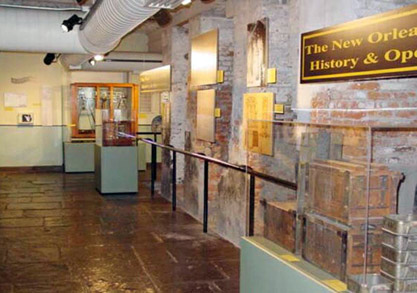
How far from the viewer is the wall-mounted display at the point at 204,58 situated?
258 inches

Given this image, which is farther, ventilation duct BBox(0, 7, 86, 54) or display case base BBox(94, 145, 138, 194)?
display case base BBox(94, 145, 138, 194)

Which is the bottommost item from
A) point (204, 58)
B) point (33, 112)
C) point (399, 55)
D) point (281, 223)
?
point (281, 223)

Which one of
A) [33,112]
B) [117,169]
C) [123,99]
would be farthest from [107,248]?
[123,99]

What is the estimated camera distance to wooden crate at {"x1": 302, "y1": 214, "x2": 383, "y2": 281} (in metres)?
2.33

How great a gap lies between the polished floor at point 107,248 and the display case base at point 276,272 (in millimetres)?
1410

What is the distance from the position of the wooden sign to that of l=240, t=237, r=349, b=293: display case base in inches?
52.5

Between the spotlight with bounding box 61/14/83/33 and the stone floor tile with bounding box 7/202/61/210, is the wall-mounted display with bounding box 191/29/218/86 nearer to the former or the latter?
the spotlight with bounding box 61/14/83/33

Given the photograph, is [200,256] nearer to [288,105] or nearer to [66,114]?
[288,105]

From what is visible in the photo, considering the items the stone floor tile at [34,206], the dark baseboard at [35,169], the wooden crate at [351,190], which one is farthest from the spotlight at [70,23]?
the dark baseboard at [35,169]

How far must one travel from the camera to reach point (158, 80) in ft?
29.1

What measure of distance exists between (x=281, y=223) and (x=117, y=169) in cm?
607

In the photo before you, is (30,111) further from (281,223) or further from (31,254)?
(281,223)

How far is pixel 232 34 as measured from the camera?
651cm

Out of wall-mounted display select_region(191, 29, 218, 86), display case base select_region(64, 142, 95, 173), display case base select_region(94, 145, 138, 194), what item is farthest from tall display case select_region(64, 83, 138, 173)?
wall-mounted display select_region(191, 29, 218, 86)
